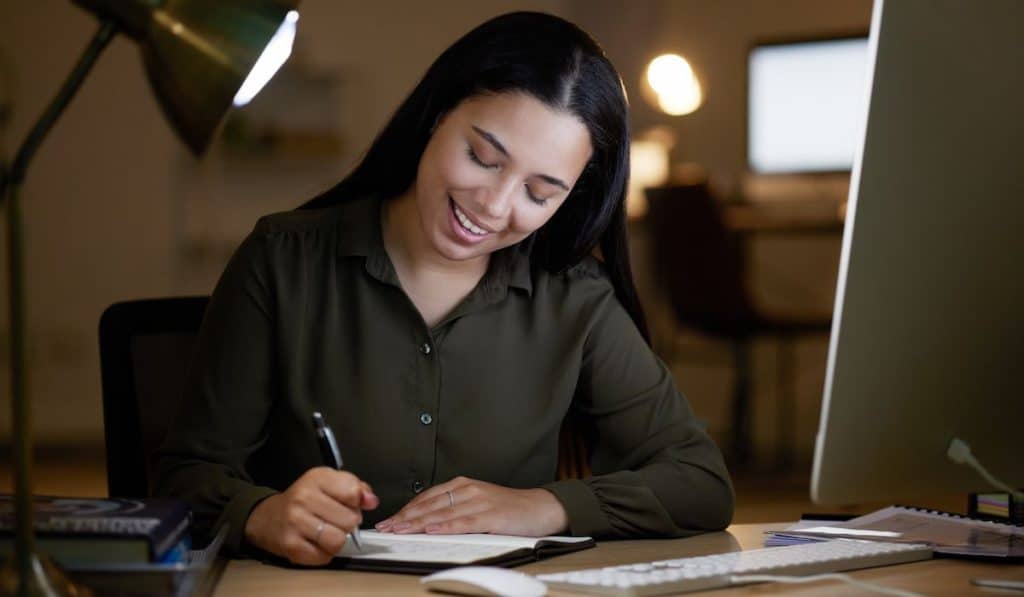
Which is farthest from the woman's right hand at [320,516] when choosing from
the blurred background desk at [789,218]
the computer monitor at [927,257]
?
the blurred background desk at [789,218]

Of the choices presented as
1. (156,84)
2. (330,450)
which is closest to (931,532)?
(330,450)

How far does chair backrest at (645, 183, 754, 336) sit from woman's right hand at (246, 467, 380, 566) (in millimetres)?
3690


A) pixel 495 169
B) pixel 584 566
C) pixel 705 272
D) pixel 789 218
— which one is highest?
pixel 789 218

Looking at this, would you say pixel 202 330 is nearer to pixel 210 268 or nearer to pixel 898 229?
pixel 898 229

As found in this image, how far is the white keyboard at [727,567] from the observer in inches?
36.7

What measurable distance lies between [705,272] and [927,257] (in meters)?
3.86

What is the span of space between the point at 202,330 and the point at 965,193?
84cm

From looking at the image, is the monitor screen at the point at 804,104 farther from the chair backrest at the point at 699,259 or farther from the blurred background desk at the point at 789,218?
the chair backrest at the point at 699,259


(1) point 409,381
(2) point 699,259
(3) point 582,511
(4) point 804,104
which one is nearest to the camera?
(3) point 582,511

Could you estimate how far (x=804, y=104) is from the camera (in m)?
5.19

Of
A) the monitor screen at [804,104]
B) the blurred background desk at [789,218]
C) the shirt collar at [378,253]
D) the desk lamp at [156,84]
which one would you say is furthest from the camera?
the monitor screen at [804,104]

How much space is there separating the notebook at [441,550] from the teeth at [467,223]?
0.35 meters

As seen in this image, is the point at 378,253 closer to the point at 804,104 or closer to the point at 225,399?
the point at 225,399

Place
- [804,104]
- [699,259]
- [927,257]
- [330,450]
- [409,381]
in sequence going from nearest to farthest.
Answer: [927,257], [330,450], [409,381], [699,259], [804,104]
